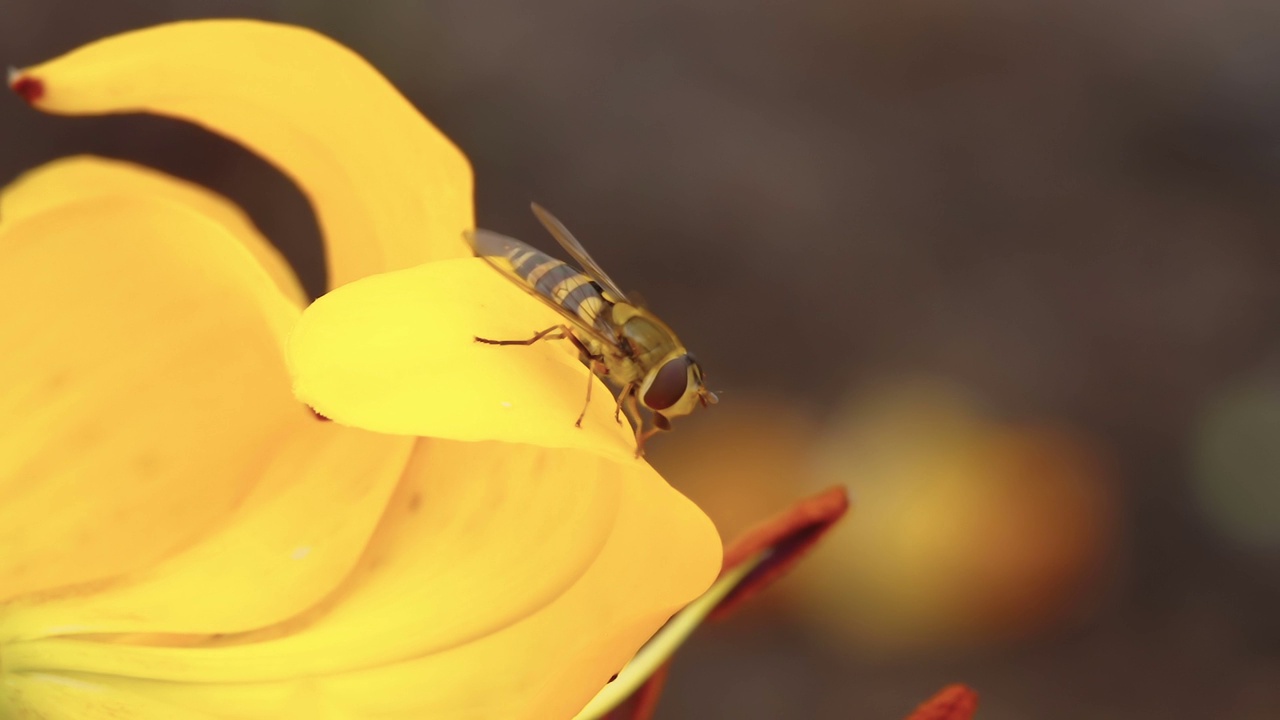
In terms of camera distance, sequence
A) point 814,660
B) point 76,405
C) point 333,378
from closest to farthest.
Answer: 1. point 333,378
2. point 76,405
3. point 814,660

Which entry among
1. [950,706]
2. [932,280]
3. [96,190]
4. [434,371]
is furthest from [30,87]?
[932,280]

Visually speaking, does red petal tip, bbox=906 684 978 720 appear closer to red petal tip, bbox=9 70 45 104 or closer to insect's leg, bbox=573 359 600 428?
insect's leg, bbox=573 359 600 428

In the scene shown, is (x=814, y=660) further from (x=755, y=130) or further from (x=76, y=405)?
(x=76, y=405)

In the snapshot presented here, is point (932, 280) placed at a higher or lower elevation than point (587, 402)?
lower

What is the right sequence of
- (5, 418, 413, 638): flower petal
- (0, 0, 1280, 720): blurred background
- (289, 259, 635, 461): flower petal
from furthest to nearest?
(0, 0, 1280, 720): blurred background
(5, 418, 413, 638): flower petal
(289, 259, 635, 461): flower petal

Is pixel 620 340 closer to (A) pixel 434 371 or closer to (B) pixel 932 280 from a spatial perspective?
(A) pixel 434 371

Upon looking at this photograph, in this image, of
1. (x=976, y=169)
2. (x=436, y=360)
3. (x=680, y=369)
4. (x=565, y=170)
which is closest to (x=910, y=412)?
(x=976, y=169)

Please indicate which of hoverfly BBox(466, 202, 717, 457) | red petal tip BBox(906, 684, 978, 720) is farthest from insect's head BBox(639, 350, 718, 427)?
red petal tip BBox(906, 684, 978, 720)
